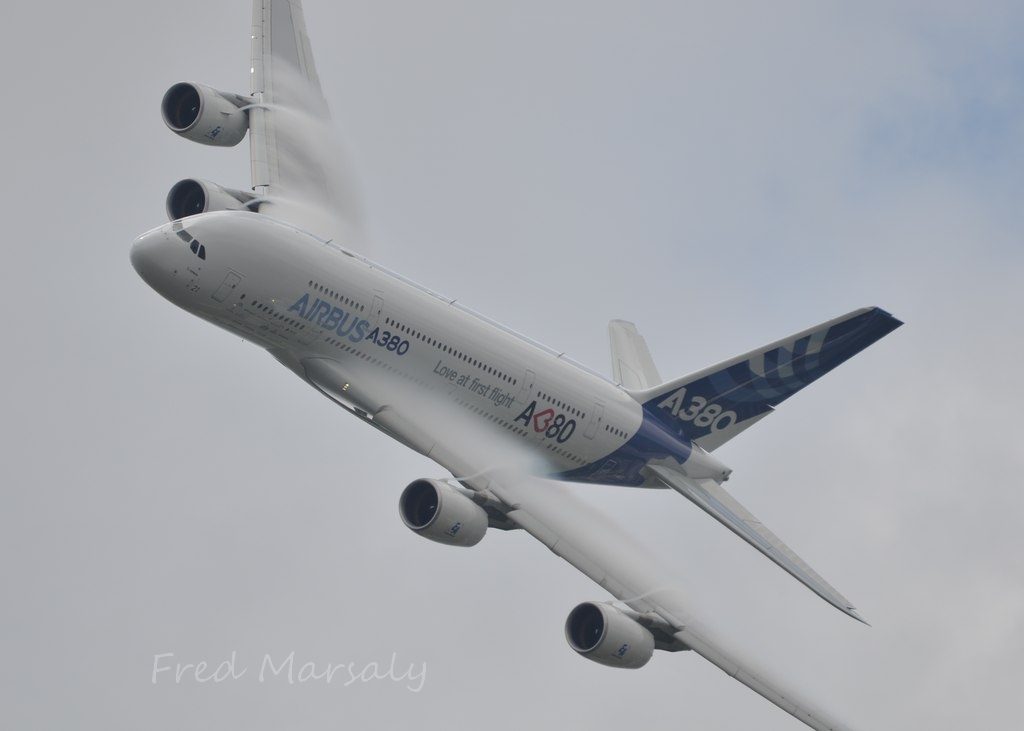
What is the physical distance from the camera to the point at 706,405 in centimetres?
7519

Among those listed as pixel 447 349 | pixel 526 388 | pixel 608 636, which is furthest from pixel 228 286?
pixel 608 636

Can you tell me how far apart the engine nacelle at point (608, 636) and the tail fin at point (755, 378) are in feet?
42.7

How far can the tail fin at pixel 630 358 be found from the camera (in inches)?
3091

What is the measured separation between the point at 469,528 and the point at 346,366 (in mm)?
7371

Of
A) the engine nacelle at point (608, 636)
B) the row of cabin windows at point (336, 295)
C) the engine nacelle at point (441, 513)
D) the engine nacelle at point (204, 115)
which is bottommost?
the engine nacelle at point (608, 636)

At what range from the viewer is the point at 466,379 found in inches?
2675

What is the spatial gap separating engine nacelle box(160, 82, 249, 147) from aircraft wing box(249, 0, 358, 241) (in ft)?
2.52

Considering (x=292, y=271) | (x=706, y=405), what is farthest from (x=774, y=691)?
(x=292, y=271)

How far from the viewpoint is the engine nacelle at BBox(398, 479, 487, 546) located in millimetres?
63250

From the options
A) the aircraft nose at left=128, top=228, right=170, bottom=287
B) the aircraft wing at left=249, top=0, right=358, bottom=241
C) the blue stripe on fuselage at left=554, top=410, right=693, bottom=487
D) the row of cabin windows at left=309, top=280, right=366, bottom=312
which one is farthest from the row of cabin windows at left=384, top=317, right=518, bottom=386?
the aircraft nose at left=128, top=228, right=170, bottom=287

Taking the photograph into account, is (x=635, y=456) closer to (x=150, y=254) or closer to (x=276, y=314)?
(x=276, y=314)

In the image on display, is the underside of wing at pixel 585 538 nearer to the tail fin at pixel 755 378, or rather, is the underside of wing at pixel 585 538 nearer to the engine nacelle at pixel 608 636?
the engine nacelle at pixel 608 636

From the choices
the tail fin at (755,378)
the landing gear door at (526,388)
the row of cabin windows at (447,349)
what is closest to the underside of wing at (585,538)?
the row of cabin windows at (447,349)

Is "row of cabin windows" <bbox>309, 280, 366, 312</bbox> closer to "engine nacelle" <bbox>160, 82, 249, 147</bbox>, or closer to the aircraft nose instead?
the aircraft nose
